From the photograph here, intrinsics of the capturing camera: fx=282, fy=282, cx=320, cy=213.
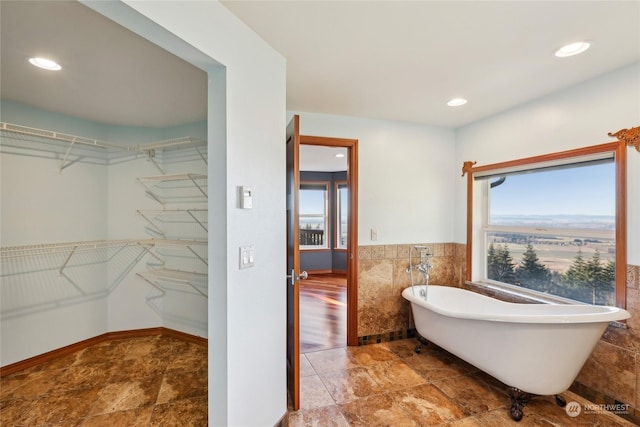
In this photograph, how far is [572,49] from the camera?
171 centimetres

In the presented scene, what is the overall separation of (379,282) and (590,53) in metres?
2.37

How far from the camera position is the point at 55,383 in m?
2.23

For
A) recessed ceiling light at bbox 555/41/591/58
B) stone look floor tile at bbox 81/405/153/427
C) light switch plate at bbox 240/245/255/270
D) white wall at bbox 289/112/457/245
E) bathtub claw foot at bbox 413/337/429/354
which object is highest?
recessed ceiling light at bbox 555/41/591/58

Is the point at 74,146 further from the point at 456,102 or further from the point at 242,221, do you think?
the point at 456,102

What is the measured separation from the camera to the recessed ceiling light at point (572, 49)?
5.45 feet

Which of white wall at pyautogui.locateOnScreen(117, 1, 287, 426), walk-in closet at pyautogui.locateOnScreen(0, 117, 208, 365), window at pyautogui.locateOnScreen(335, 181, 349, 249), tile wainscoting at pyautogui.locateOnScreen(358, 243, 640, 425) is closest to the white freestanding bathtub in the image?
tile wainscoting at pyautogui.locateOnScreen(358, 243, 640, 425)

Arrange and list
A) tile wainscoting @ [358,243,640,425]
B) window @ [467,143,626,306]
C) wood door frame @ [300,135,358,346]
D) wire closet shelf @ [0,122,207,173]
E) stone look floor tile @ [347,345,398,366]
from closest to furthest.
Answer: tile wainscoting @ [358,243,640,425] < window @ [467,143,626,306] < wire closet shelf @ [0,122,207,173] < stone look floor tile @ [347,345,398,366] < wood door frame @ [300,135,358,346]

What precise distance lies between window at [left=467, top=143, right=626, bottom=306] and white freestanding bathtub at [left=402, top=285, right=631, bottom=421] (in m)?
0.32

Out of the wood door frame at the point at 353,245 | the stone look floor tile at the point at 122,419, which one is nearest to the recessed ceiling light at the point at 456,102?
the wood door frame at the point at 353,245

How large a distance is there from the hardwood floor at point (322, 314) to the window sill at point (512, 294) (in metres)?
1.54

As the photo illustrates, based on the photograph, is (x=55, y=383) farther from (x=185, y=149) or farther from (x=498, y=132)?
(x=498, y=132)

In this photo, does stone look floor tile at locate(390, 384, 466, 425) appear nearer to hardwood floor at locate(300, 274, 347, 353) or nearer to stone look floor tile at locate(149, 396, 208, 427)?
hardwood floor at locate(300, 274, 347, 353)

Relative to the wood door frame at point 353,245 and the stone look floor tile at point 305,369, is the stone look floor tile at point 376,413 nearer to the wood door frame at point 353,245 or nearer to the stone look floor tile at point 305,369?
the stone look floor tile at point 305,369

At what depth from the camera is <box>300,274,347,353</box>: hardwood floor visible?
303cm
